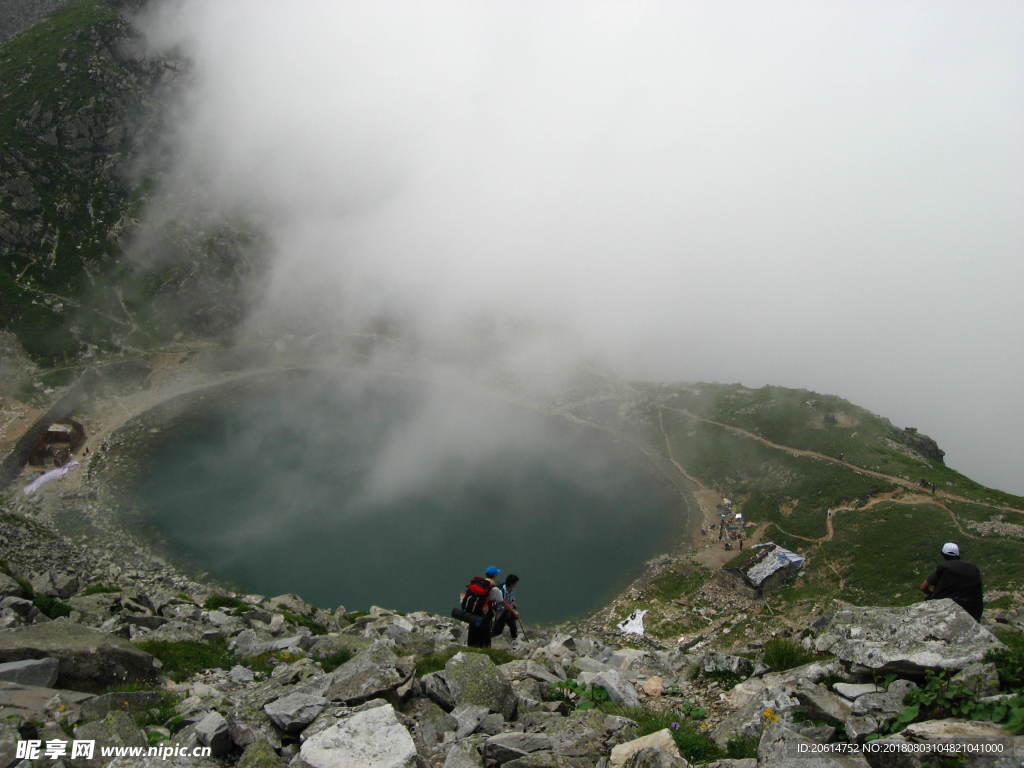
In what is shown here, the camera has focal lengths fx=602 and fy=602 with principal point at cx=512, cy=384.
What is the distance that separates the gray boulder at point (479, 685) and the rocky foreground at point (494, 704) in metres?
0.04

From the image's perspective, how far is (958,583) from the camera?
628 inches

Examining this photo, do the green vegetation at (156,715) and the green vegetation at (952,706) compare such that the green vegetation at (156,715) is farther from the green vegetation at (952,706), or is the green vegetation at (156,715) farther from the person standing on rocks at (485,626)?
the green vegetation at (952,706)

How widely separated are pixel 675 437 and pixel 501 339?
5240 cm

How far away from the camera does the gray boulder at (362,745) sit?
10961mm

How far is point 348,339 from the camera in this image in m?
140

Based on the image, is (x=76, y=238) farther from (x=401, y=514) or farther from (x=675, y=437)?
(x=675, y=437)

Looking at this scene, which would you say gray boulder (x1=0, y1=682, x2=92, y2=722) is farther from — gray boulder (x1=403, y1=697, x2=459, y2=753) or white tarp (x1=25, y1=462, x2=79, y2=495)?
white tarp (x1=25, y1=462, x2=79, y2=495)

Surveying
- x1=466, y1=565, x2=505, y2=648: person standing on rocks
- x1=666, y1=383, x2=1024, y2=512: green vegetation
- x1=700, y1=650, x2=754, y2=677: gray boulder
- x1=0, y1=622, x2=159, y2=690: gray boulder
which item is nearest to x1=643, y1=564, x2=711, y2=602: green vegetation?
x1=666, y1=383, x2=1024, y2=512: green vegetation

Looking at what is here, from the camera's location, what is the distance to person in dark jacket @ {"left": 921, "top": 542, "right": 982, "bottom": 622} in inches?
621

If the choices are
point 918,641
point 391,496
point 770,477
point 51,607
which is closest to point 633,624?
point 770,477

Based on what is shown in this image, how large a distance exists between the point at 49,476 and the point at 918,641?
9859cm

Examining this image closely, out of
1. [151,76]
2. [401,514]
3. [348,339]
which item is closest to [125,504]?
[401,514]

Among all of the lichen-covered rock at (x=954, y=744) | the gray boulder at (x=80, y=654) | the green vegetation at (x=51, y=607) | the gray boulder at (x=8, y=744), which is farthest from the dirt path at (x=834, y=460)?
the gray boulder at (x=8, y=744)

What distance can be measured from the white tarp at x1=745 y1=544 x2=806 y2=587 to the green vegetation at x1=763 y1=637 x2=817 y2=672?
53.2m
